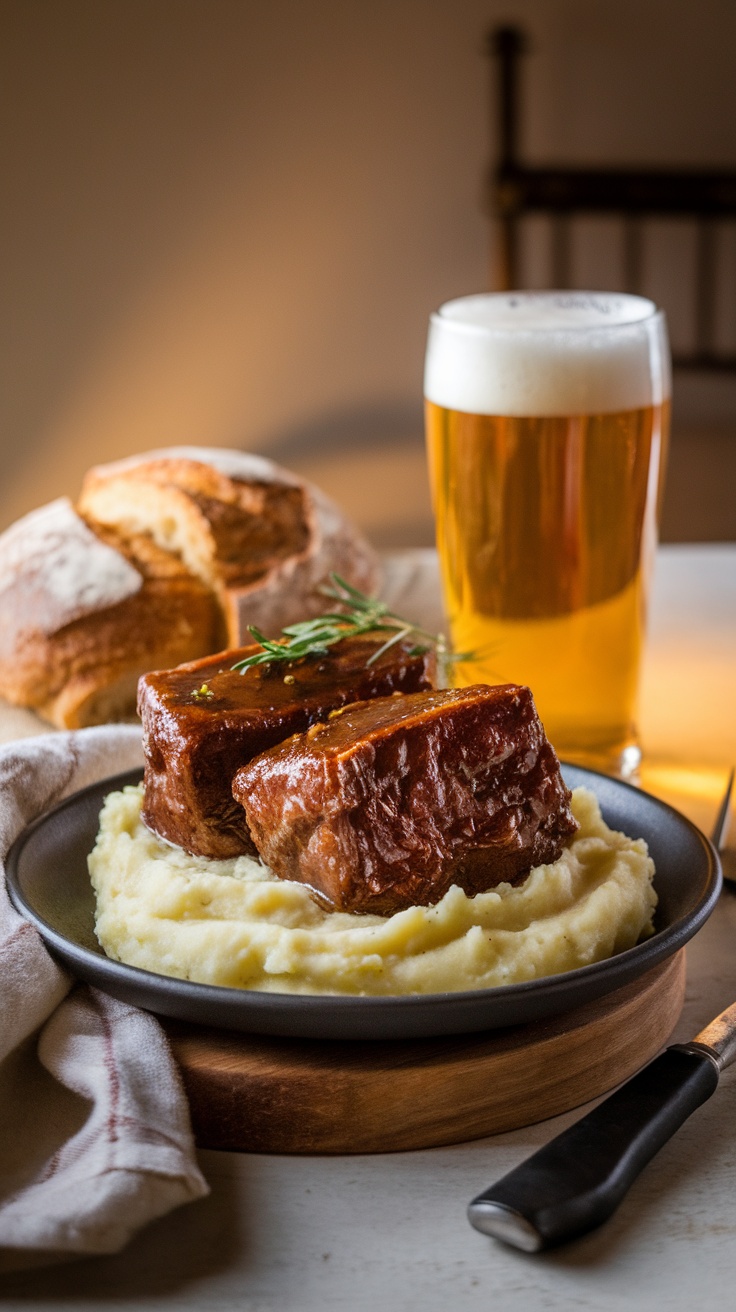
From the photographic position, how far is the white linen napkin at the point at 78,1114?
1.24m

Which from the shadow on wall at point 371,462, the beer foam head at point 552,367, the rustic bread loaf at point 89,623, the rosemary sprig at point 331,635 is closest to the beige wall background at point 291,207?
the shadow on wall at point 371,462

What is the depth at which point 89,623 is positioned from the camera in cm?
282

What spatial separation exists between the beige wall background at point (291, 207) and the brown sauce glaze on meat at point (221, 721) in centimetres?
483

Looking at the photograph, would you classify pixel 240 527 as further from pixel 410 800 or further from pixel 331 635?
pixel 410 800

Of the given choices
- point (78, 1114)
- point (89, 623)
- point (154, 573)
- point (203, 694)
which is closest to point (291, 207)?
point (154, 573)

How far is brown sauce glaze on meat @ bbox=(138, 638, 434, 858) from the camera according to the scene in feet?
5.75

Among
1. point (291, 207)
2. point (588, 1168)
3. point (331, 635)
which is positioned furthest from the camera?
point (291, 207)

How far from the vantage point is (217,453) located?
10.6ft

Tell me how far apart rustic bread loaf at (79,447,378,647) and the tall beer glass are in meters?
0.44

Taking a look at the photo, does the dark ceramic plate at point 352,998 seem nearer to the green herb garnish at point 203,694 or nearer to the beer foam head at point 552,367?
the green herb garnish at point 203,694

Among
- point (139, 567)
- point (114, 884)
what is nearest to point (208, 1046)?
point (114, 884)

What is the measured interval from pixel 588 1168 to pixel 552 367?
58.7 inches

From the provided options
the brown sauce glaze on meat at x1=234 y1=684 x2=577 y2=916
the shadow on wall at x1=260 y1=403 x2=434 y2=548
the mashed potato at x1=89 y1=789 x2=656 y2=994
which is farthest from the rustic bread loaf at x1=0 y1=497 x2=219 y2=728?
the shadow on wall at x1=260 y1=403 x2=434 y2=548

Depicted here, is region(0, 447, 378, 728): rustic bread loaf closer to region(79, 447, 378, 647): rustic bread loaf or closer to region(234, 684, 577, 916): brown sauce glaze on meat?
region(79, 447, 378, 647): rustic bread loaf
